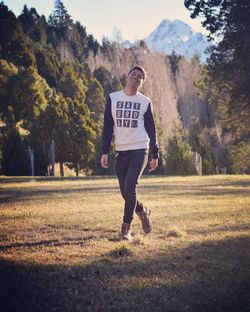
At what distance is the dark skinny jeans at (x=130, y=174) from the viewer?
5418mm

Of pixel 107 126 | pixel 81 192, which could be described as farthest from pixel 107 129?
pixel 81 192

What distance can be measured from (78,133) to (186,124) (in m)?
27.7

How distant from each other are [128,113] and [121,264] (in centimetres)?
229

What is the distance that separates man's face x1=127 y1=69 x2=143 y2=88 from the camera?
567 cm

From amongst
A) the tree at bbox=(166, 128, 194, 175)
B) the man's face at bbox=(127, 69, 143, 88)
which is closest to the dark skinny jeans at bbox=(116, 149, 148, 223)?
the man's face at bbox=(127, 69, 143, 88)

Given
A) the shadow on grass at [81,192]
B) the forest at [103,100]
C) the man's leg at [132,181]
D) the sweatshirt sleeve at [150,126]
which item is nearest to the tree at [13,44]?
the forest at [103,100]

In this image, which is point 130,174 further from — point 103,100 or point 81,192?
point 103,100

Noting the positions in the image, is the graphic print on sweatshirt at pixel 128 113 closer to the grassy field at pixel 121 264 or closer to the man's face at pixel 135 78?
the man's face at pixel 135 78

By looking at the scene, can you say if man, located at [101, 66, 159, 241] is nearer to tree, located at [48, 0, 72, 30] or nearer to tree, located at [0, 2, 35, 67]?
tree, located at [0, 2, 35, 67]

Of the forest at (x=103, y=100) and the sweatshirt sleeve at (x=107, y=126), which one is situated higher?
the forest at (x=103, y=100)

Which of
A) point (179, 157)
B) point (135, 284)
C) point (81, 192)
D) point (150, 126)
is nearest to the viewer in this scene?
point (135, 284)

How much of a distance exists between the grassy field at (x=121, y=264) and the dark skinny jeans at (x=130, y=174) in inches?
17.1

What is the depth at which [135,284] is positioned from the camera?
349cm

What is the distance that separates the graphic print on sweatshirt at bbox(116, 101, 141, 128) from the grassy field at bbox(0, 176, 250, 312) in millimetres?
1651
